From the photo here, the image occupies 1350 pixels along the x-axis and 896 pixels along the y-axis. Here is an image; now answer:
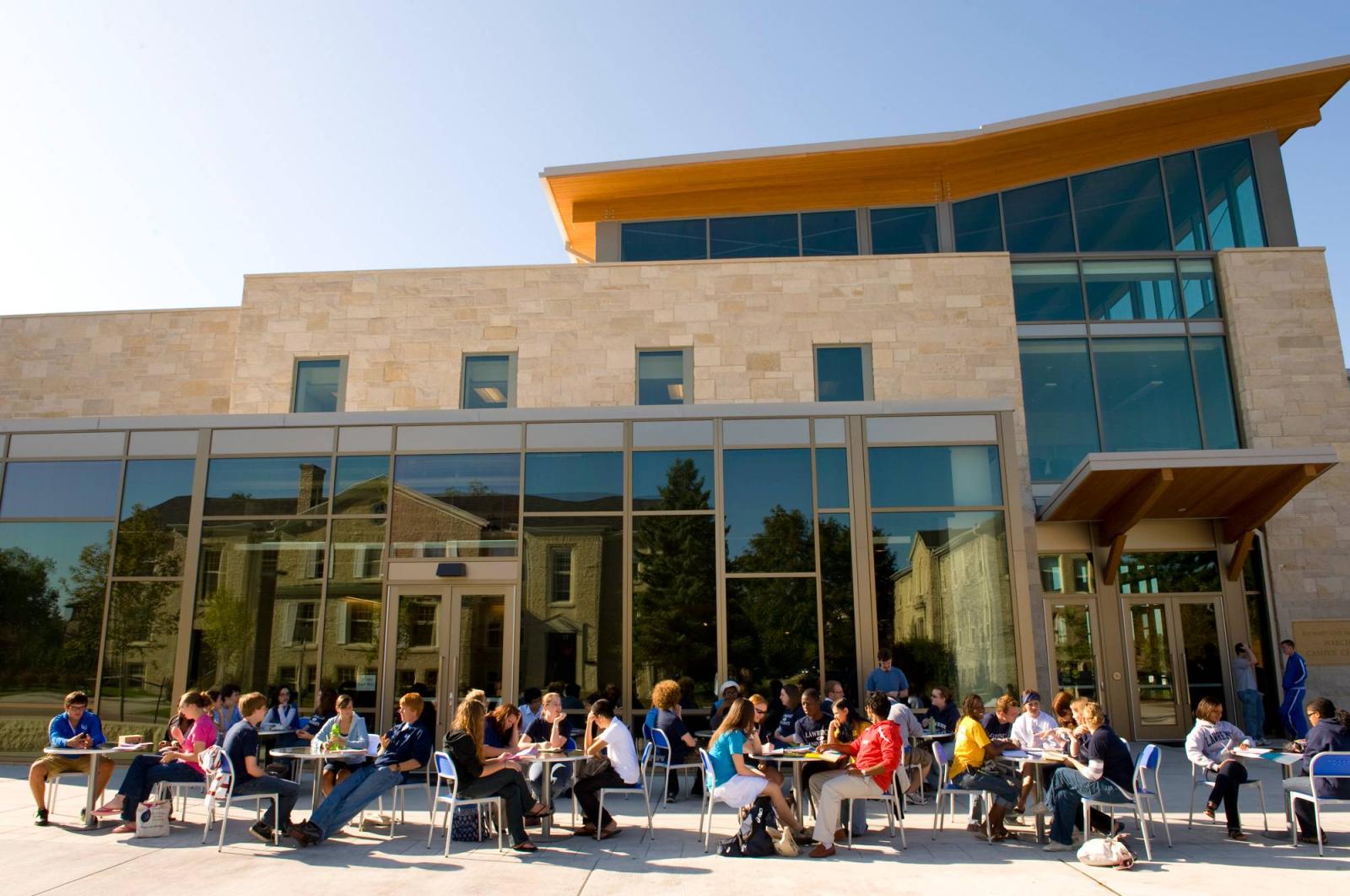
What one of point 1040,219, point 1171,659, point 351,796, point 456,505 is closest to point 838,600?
point 456,505

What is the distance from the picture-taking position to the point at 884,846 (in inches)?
337

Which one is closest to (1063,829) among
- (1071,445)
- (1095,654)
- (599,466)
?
(599,466)

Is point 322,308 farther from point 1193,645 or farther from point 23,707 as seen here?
point 1193,645

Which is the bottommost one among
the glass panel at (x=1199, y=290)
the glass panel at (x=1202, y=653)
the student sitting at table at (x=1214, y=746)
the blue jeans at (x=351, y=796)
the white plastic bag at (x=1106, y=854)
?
the white plastic bag at (x=1106, y=854)

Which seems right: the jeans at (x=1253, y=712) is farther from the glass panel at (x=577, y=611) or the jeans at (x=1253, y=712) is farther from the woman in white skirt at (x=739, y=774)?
the woman in white skirt at (x=739, y=774)

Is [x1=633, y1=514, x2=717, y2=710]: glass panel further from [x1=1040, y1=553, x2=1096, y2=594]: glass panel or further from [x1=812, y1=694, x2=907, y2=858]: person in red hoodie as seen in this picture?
[x1=1040, y1=553, x2=1096, y2=594]: glass panel

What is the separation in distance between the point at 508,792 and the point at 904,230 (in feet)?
49.3

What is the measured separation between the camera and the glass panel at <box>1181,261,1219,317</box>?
61.4ft

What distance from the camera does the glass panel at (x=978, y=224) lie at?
64.4ft

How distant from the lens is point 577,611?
13.4 metres

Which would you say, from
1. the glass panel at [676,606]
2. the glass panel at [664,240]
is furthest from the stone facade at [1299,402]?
the glass panel at [676,606]

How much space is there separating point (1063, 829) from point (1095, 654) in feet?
30.2

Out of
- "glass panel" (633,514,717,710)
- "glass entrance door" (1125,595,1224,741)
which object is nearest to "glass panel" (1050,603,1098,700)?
"glass entrance door" (1125,595,1224,741)

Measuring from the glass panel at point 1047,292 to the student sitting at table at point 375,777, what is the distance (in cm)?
1421
